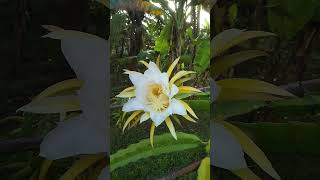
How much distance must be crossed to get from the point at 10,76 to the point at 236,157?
2.16 ft

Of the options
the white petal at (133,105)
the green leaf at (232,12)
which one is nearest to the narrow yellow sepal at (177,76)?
the white petal at (133,105)

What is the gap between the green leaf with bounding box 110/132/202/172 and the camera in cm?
114

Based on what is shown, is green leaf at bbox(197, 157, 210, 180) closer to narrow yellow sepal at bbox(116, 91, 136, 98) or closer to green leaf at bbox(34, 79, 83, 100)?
narrow yellow sepal at bbox(116, 91, 136, 98)

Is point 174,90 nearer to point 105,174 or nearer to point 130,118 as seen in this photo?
point 130,118

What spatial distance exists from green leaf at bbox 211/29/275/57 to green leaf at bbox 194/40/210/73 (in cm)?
5

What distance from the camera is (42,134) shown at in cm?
115

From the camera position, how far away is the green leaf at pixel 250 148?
123 centimetres

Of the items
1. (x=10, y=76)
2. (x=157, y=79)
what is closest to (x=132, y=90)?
(x=157, y=79)

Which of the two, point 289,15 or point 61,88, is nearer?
point 61,88

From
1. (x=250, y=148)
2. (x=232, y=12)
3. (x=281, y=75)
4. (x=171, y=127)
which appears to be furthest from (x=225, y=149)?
(x=232, y=12)

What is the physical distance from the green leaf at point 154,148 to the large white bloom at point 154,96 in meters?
0.05

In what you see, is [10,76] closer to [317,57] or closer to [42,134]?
[42,134]

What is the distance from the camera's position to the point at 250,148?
1231mm

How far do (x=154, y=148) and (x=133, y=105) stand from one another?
0.43ft
